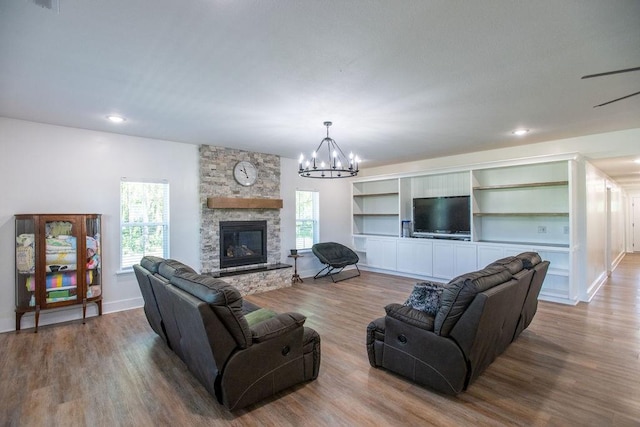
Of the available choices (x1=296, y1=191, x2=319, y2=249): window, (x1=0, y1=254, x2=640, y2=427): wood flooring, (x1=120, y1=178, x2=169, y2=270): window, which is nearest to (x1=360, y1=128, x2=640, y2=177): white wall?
(x1=296, y1=191, x2=319, y2=249): window

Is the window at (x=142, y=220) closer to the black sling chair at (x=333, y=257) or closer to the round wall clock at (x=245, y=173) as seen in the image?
the round wall clock at (x=245, y=173)

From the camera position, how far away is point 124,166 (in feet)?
15.7

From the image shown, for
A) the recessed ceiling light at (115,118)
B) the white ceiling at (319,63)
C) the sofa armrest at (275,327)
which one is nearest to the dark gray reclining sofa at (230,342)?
the sofa armrest at (275,327)

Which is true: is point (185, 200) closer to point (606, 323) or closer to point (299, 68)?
point (299, 68)

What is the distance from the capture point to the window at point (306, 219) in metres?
7.18

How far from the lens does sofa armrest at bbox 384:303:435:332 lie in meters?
2.55

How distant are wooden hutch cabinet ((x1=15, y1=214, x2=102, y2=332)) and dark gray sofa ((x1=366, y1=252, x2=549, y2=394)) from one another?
395cm

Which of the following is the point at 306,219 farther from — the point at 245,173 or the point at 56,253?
the point at 56,253

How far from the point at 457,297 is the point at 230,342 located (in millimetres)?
1756

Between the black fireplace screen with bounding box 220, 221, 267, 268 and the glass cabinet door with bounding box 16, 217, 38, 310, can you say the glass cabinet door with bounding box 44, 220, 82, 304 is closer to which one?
the glass cabinet door with bounding box 16, 217, 38, 310

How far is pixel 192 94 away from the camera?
125 inches

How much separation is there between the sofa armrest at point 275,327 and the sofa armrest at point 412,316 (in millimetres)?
→ 833

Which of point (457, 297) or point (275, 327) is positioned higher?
point (457, 297)

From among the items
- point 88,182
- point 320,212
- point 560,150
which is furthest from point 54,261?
point 560,150
